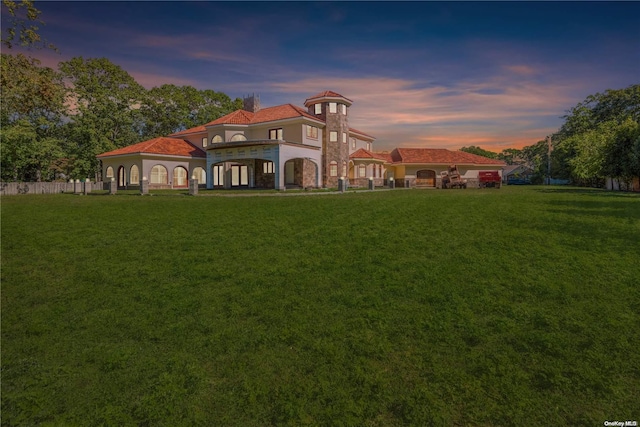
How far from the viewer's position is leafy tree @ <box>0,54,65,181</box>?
45.2ft

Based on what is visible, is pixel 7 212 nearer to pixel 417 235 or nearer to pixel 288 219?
pixel 288 219

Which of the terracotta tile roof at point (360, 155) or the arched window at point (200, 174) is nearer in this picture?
the arched window at point (200, 174)

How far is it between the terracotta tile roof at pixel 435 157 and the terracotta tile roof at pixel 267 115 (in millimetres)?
18819

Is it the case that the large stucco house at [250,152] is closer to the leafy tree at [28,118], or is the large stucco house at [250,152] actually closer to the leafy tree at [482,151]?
the leafy tree at [28,118]

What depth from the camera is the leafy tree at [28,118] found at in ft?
45.2

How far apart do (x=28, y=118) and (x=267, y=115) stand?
27.4 metres

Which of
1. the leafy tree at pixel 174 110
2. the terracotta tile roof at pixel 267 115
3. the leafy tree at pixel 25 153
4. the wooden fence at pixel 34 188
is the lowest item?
the wooden fence at pixel 34 188

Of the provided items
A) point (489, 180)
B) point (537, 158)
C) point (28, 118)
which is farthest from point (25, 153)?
→ point (537, 158)

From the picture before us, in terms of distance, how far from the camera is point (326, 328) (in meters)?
5.16

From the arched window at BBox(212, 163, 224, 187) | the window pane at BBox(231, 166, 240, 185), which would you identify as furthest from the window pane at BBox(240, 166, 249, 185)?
the arched window at BBox(212, 163, 224, 187)

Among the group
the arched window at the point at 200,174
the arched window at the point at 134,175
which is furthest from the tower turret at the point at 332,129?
the arched window at the point at 134,175

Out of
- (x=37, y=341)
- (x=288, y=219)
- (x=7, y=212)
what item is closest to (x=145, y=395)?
(x=37, y=341)

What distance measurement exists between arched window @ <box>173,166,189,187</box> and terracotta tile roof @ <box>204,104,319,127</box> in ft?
19.5

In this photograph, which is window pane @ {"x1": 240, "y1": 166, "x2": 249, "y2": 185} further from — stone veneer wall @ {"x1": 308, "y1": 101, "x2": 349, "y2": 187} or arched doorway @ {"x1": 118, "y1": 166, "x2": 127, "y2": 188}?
arched doorway @ {"x1": 118, "y1": 166, "x2": 127, "y2": 188}
